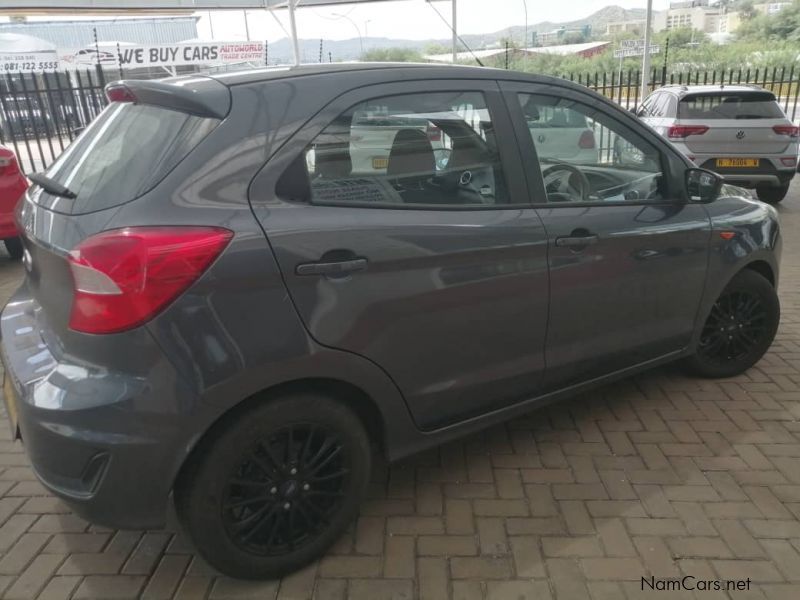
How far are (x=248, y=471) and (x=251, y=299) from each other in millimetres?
566

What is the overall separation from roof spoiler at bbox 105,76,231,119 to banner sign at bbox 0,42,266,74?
612 inches

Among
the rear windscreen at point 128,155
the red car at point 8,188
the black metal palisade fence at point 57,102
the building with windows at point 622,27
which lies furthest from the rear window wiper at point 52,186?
the building with windows at point 622,27

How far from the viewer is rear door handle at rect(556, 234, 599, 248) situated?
2490 mm

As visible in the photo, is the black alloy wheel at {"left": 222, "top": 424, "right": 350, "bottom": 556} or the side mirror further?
the side mirror

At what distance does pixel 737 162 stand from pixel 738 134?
0.36m

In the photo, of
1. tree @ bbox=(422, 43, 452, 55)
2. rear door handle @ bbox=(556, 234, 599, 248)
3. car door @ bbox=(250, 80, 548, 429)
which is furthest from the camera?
tree @ bbox=(422, 43, 452, 55)

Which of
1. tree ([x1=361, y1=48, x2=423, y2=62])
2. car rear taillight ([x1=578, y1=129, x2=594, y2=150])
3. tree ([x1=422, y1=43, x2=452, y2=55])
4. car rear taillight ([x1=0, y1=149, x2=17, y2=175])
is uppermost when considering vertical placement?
tree ([x1=422, y1=43, x2=452, y2=55])

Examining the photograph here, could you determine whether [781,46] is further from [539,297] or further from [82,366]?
[82,366]

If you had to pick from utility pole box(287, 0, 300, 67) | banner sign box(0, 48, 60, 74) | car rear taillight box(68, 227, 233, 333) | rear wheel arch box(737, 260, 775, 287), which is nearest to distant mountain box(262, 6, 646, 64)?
utility pole box(287, 0, 300, 67)

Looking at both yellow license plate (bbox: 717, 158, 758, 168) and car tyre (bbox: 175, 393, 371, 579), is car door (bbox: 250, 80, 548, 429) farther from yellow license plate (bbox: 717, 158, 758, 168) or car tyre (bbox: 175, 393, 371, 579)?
yellow license plate (bbox: 717, 158, 758, 168)

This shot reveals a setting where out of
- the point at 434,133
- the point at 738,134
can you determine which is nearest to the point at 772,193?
the point at 738,134

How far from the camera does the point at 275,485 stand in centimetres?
203

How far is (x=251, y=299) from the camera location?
1.82 meters

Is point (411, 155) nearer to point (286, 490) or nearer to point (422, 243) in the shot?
point (422, 243)
